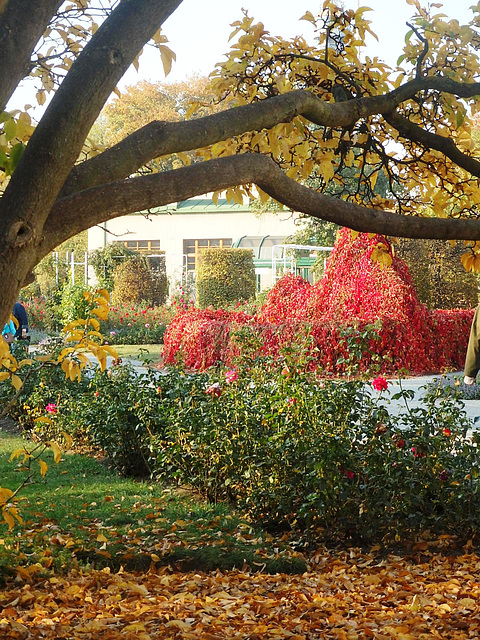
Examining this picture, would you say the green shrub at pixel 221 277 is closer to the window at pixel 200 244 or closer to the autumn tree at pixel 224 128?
the window at pixel 200 244

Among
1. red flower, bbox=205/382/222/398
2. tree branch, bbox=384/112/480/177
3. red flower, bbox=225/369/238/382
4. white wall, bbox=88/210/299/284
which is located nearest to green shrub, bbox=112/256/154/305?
white wall, bbox=88/210/299/284

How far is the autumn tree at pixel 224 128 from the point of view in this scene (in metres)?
1.88

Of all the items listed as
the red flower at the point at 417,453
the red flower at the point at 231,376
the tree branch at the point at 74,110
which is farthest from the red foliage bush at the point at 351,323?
the tree branch at the point at 74,110

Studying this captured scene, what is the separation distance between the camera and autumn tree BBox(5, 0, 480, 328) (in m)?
1.88

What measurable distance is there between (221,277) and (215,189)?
18.7 m

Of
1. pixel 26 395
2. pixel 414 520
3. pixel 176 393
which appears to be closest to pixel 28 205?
pixel 414 520

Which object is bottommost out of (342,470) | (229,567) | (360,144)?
(229,567)

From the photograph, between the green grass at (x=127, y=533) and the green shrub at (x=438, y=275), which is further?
the green shrub at (x=438, y=275)

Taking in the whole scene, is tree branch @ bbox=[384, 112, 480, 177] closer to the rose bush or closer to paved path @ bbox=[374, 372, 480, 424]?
the rose bush

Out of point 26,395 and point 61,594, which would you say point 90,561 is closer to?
point 61,594

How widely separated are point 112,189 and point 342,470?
9.28 ft

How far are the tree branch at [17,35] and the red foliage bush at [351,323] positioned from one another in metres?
9.53

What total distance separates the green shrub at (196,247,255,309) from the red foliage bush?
23.6 feet

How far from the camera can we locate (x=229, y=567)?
405 centimetres
